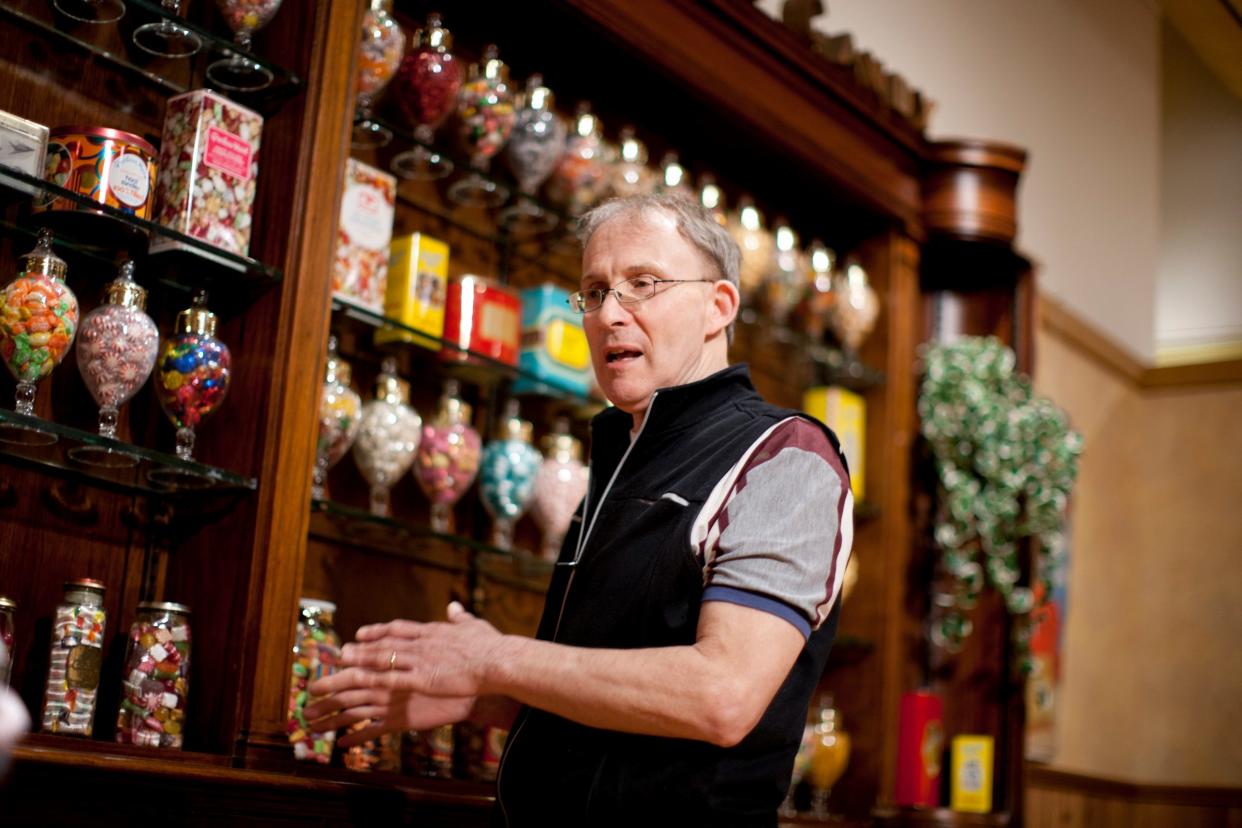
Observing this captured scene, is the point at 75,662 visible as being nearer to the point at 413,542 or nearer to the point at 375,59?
the point at 413,542

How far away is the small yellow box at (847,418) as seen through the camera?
4285 millimetres

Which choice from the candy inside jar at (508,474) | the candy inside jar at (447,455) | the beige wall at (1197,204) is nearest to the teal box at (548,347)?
the candy inside jar at (508,474)

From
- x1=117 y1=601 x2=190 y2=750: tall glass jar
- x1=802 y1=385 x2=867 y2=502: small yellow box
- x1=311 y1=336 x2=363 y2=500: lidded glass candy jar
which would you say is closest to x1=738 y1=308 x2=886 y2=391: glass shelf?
x1=802 y1=385 x2=867 y2=502: small yellow box

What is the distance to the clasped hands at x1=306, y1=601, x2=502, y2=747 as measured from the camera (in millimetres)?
1898

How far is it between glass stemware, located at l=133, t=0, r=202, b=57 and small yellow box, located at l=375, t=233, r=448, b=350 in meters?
0.61

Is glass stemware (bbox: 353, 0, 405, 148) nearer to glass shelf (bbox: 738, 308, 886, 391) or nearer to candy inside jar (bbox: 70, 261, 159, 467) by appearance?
candy inside jar (bbox: 70, 261, 159, 467)

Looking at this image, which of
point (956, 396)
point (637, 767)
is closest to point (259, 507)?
point (637, 767)

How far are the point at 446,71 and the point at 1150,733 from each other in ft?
16.9

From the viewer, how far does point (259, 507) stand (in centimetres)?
252

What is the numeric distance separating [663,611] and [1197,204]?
21.6 feet

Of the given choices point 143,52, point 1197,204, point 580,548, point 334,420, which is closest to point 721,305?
point 580,548

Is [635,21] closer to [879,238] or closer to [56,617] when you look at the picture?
[879,238]

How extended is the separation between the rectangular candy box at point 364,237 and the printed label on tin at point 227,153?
9.7 inches

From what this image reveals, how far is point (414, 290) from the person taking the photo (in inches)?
121
